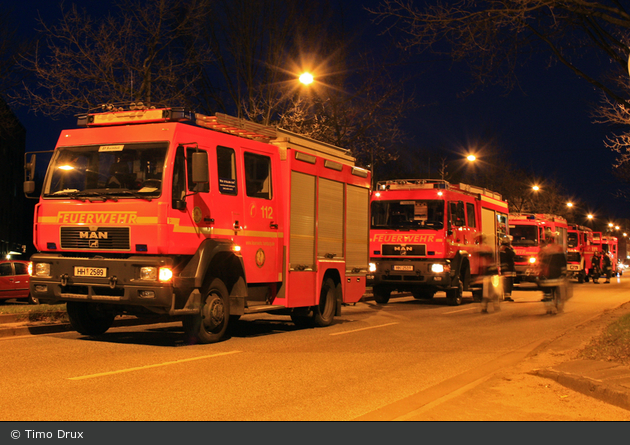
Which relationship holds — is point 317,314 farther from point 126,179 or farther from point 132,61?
point 132,61

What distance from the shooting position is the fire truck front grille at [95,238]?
384 inches

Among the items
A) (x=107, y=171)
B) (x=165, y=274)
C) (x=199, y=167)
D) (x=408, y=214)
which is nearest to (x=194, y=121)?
(x=199, y=167)

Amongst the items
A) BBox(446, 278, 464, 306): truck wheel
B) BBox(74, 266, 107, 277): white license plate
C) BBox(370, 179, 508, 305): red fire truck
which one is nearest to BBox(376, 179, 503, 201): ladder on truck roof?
BBox(370, 179, 508, 305): red fire truck

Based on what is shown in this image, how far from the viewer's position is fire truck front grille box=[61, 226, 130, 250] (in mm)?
9766

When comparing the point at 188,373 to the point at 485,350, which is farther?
the point at 485,350

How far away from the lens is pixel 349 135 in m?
27.2

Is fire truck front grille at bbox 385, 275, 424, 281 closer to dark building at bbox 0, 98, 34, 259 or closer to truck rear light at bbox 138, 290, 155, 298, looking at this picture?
truck rear light at bbox 138, 290, 155, 298

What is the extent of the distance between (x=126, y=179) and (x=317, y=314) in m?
5.16

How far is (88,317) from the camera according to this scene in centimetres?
1123

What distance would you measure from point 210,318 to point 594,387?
570 cm

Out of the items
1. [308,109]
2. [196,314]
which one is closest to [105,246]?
[196,314]

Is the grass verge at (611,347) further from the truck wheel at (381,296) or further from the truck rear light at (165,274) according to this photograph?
the truck wheel at (381,296)

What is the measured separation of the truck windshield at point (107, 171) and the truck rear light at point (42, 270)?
3.49 ft

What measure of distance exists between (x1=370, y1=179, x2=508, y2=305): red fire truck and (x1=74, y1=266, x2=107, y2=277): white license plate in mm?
11335
